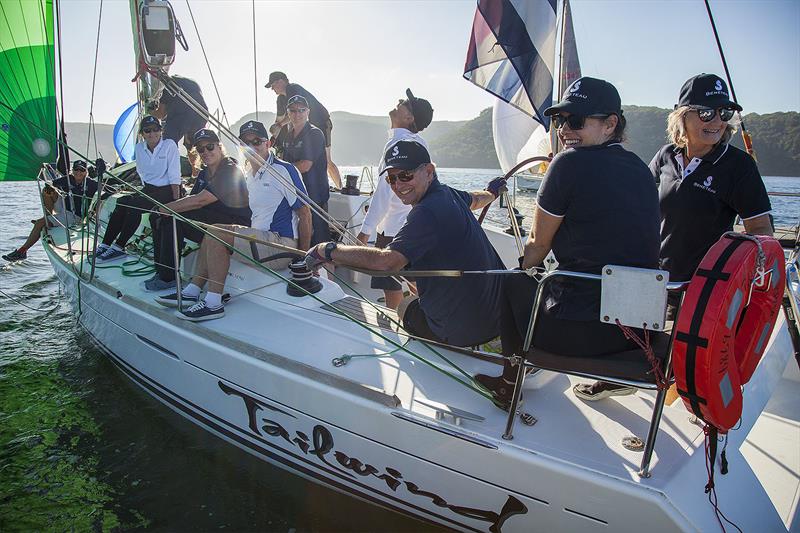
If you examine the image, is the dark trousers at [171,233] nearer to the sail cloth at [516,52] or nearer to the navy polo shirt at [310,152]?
the navy polo shirt at [310,152]

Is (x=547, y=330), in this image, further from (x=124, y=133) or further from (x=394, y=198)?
(x=124, y=133)

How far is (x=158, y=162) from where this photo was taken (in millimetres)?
4223

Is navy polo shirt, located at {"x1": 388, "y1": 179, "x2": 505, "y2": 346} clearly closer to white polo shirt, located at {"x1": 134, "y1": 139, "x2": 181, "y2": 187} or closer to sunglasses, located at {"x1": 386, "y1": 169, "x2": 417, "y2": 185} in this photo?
sunglasses, located at {"x1": 386, "y1": 169, "x2": 417, "y2": 185}

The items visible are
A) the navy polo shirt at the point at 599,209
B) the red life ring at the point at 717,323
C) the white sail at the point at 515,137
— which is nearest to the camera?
the red life ring at the point at 717,323

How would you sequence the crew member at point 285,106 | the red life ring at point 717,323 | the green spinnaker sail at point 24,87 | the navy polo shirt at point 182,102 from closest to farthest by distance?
the red life ring at point 717,323 → the navy polo shirt at point 182,102 → the crew member at point 285,106 → the green spinnaker sail at point 24,87

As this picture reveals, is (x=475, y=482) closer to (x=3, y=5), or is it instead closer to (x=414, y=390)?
(x=414, y=390)

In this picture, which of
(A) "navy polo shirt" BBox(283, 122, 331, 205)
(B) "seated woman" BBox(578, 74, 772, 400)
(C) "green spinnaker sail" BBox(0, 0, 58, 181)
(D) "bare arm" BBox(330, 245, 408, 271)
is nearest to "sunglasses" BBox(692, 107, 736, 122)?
(B) "seated woman" BBox(578, 74, 772, 400)

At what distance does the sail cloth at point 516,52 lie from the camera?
4.47m

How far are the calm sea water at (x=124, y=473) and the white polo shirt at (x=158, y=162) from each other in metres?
1.78

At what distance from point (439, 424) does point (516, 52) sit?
3.69 metres

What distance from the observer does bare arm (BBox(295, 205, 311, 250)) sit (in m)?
3.74

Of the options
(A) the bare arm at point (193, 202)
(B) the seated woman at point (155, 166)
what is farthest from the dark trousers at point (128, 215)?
(A) the bare arm at point (193, 202)

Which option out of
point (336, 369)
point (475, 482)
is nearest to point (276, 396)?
point (336, 369)

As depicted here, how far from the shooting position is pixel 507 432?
1907 mm
